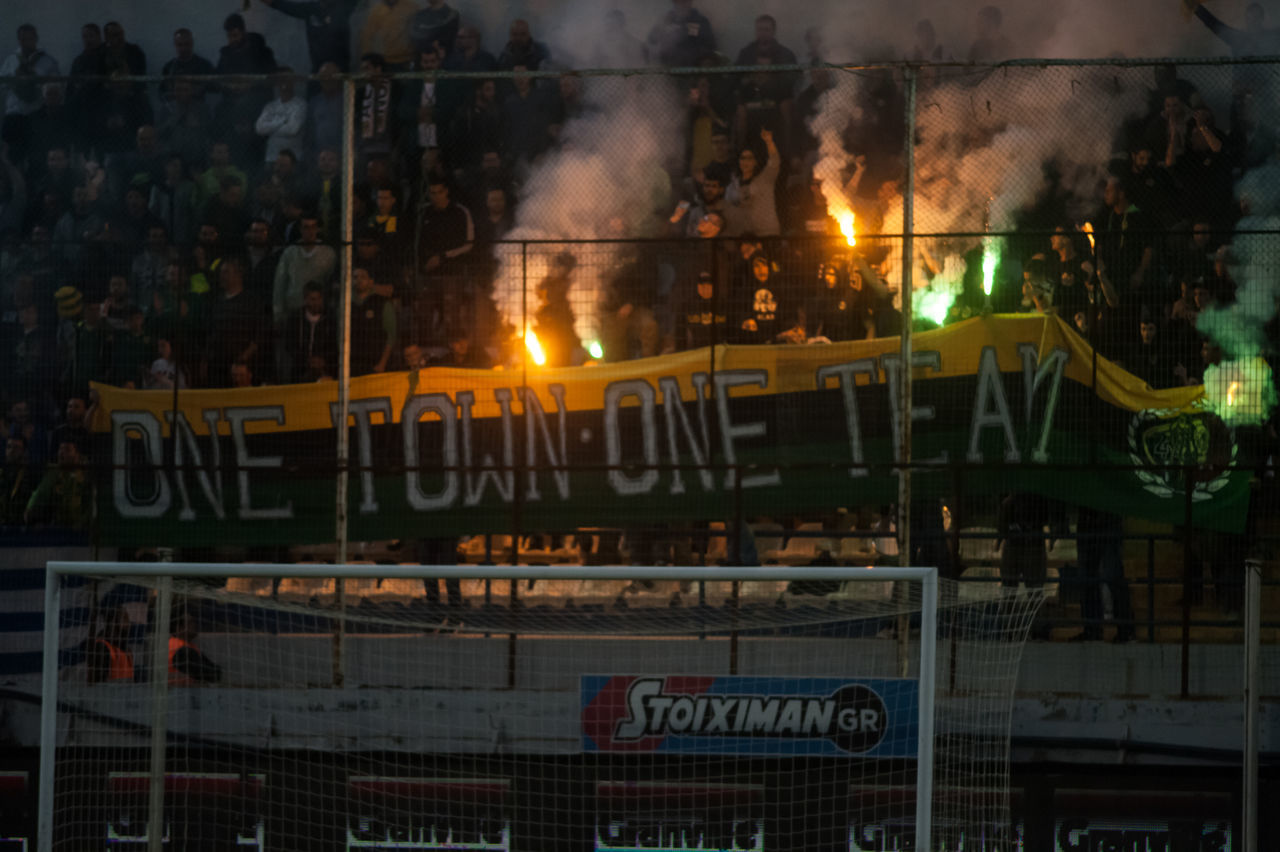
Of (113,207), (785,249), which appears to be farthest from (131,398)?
(785,249)

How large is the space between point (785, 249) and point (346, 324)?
10.0 ft

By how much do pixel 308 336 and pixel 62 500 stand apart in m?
2.00

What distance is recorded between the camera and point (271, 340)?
32.4 feet

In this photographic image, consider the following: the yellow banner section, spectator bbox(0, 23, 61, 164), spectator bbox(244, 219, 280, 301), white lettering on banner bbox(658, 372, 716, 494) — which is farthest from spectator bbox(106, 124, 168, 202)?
white lettering on banner bbox(658, 372, 716, 494)

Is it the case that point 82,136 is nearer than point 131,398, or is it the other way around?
point 131,398

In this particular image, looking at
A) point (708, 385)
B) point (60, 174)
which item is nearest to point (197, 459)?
point (60, 174)

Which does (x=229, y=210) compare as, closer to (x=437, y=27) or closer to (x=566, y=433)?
(x=437, y=27)

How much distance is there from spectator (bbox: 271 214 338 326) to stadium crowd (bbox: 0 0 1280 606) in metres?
0.02

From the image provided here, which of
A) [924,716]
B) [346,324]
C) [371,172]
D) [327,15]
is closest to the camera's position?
[924,716]

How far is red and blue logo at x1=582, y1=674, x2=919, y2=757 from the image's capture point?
318 inches

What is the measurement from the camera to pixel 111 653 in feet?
29.4

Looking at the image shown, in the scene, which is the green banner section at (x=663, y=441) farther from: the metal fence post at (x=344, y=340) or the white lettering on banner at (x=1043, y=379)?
the metal fence post at (x=344, y=340)

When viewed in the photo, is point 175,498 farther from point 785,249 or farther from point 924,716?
point 924,716

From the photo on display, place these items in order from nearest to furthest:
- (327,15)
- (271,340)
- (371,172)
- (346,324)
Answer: (346,324)
(271,340)
(371,172)
(327,15)
